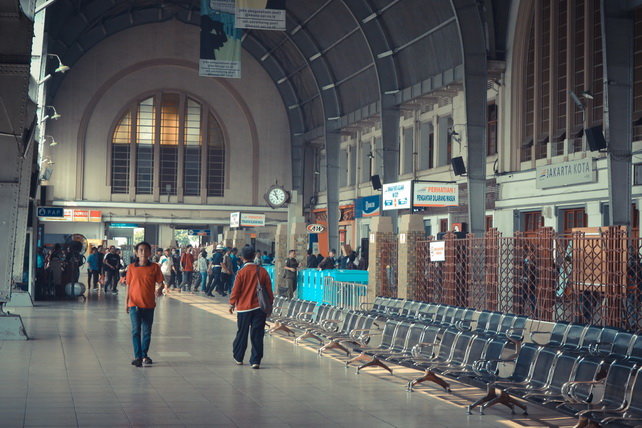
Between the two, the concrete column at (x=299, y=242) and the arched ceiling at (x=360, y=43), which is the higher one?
the arched ceiling at (x=360, y=43)

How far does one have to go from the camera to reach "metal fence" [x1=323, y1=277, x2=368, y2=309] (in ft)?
72.4

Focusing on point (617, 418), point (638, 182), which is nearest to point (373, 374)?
point (617, 418)

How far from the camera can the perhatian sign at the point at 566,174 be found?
24.9m

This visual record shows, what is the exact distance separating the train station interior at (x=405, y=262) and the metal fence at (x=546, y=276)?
53mm

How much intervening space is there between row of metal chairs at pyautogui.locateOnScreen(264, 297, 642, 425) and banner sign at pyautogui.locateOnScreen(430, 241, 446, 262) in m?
3.06

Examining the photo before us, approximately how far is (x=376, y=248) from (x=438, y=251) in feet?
9.73

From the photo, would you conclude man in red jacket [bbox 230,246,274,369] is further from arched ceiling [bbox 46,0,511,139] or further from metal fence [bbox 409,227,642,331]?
arched ceiling [bbox 46,0,511,139]

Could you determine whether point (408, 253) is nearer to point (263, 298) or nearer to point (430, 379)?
point (263, 298)

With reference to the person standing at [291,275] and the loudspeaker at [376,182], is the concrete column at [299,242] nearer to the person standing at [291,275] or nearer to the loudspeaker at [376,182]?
the person standing at [291,275]

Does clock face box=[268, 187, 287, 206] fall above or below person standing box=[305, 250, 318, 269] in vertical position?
above

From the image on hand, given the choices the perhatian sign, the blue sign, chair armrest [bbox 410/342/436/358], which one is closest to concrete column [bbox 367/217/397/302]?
the perhatian sign

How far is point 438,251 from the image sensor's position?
63.9 ft

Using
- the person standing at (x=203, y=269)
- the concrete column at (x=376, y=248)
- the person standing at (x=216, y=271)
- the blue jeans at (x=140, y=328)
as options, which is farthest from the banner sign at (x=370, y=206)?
the blue jeans at (x=140, y=328)

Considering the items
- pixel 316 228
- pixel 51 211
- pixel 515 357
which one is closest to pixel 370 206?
pixel 316 228
